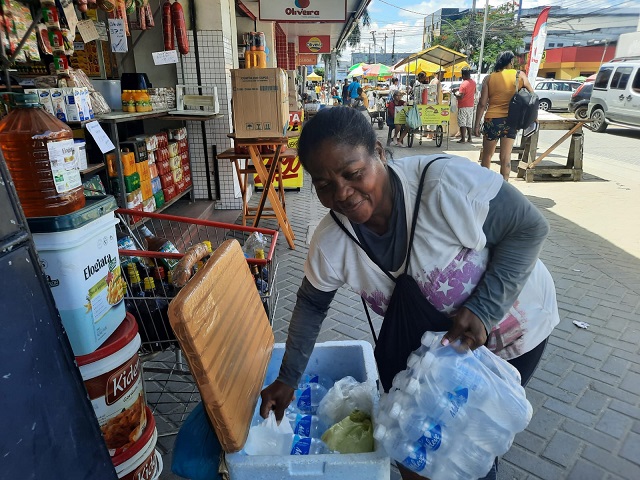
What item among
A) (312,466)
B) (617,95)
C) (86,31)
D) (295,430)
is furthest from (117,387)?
(617,95)

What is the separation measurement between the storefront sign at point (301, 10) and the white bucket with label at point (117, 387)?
22.1ft

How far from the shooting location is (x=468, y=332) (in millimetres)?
1428

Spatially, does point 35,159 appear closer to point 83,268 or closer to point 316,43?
point 83,268

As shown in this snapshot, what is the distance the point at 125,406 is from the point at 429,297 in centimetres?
125

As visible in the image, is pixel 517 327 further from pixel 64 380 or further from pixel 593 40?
pixel 593 40

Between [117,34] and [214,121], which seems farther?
[214,121]

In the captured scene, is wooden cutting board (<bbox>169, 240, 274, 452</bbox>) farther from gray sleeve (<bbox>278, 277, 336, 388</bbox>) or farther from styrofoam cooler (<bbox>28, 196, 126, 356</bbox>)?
styrofoam cooler (<bbox>28, 196, 126, 356</bbox>)

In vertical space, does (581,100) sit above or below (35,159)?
below

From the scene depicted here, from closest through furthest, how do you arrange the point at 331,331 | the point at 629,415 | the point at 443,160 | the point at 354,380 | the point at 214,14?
1. the point at 443,160
2. the point at 354,380
3. the point at 629,415
4. the point at 331,331
5. the point at 214,14

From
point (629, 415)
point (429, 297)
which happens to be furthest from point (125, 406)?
point (629, 415)

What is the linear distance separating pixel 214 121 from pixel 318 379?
16.9ft

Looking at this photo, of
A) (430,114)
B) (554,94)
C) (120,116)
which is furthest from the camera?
(554,94)

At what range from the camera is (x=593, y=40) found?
46594mm

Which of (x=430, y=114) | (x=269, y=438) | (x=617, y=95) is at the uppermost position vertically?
(x=269, y=438)
